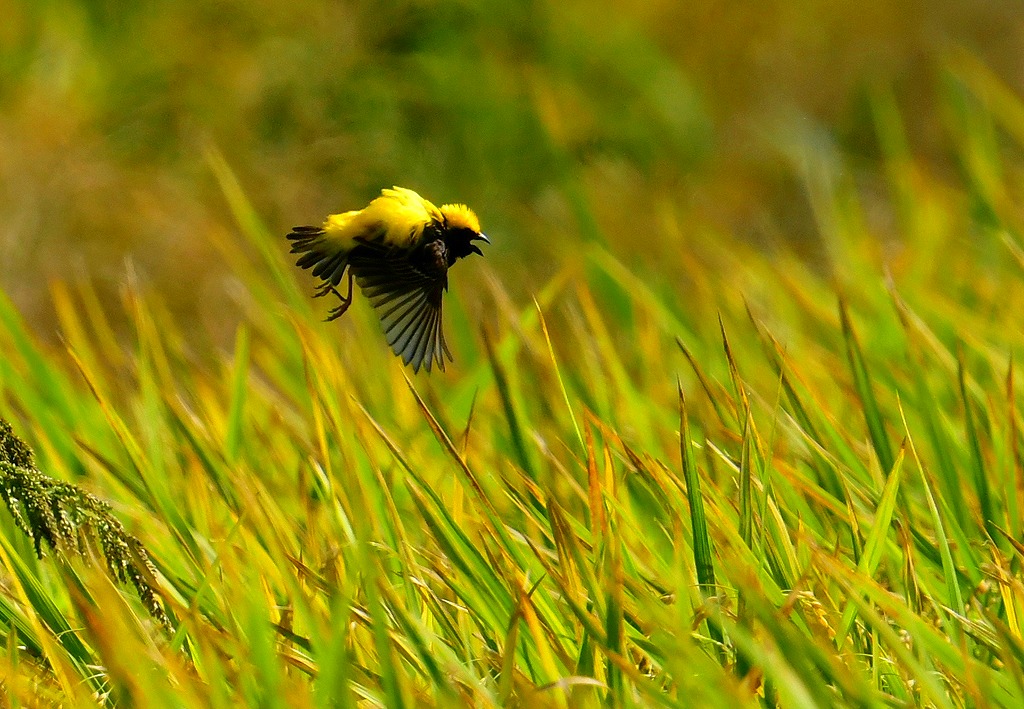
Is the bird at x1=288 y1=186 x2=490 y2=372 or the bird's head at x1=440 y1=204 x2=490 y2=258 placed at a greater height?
the bird's head at x1=440 y1=204 x2=490 y2=258

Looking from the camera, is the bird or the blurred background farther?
the blurred background

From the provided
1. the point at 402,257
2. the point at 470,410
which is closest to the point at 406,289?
the point at 402,257

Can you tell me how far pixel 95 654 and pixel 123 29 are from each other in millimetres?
2843

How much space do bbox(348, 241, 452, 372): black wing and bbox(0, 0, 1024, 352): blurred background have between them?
1330 mm

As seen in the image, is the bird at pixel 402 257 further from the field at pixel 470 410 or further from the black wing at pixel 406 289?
the field at pixel 470 410

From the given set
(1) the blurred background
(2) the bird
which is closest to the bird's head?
(2) the bird

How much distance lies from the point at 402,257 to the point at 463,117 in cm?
248

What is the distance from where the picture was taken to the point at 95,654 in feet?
3.30

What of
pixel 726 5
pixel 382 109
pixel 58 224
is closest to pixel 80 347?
pixel 58 224

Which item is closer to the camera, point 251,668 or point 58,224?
point 251,668

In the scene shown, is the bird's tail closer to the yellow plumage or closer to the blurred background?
the yellow plumage

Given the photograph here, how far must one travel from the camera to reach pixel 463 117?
11.3 ft

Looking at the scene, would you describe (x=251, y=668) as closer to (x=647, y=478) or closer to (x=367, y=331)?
(x=647, y=478)

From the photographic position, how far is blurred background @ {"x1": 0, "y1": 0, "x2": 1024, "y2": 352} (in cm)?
287
